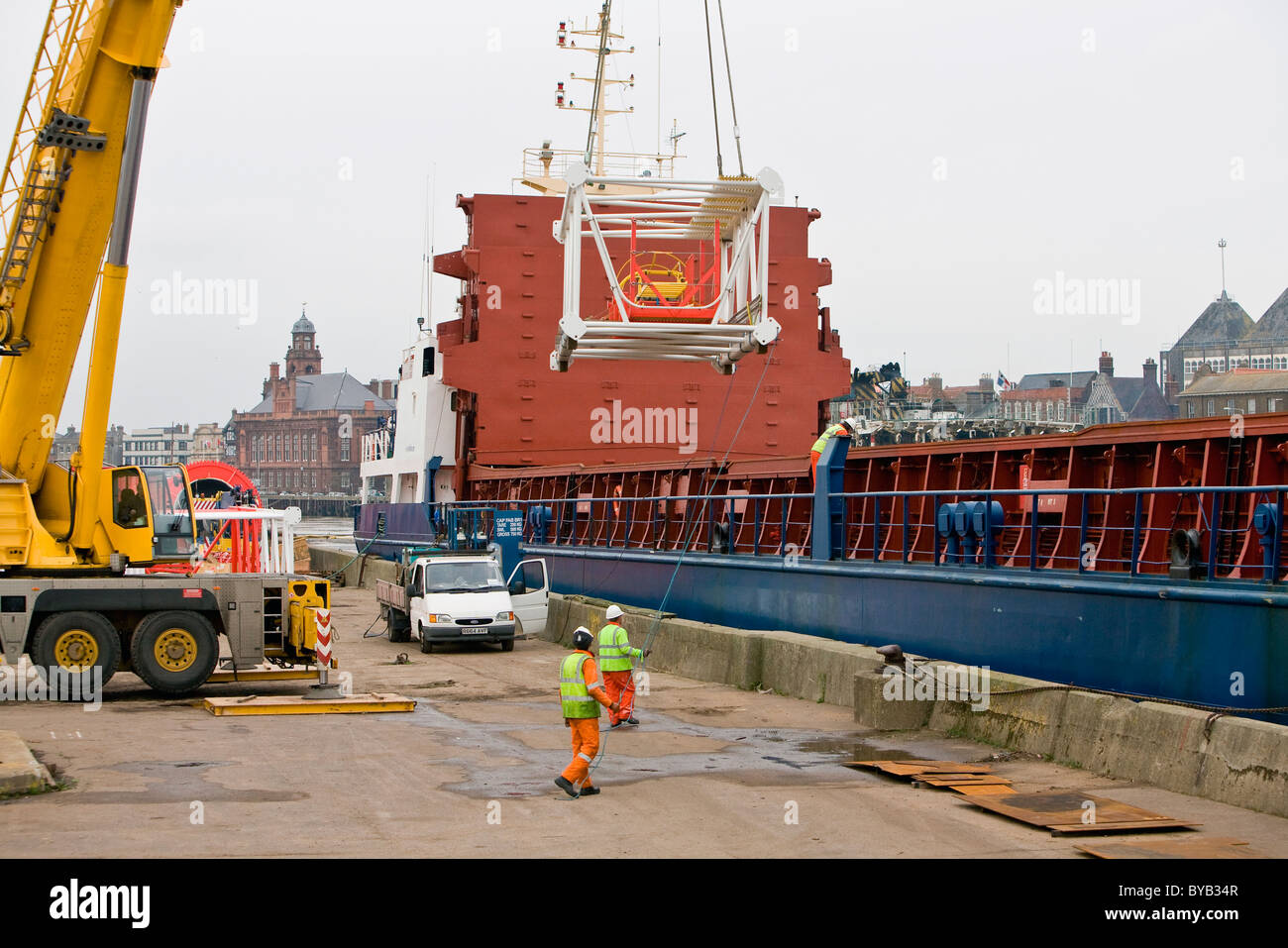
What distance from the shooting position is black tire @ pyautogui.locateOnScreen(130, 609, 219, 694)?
1656 centimetres

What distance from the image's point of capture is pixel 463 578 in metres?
23.9

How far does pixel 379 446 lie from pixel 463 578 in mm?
27677

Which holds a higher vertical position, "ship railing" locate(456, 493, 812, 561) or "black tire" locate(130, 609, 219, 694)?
"ship railing" locate(456, 493, 812, 561)

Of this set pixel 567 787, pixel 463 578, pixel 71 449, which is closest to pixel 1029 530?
pixel 567 787

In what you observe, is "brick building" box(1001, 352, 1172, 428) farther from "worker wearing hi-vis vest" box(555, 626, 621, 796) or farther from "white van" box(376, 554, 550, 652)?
"worker wearing hi-vis vest" box(555, 626, 621, 796)

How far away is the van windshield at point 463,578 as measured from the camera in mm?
23781

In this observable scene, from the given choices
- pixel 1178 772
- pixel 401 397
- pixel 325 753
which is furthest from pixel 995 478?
pixel 401 397

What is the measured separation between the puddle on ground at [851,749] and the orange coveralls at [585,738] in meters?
2.93

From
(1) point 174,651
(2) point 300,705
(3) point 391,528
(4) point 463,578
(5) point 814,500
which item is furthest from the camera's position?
(3) point 391,528

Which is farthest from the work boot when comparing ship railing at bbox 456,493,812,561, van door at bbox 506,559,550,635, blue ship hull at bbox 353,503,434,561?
blue ship hull at bbox 353,503,434,561

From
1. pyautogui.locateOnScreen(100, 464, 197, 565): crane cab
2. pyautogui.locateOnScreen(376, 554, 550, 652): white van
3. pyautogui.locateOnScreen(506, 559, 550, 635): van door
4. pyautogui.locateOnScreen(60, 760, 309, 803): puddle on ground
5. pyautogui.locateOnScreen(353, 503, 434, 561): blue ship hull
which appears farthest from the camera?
pyautogui.locateOnScreen(353, 503, 434, 561): blue ship hull

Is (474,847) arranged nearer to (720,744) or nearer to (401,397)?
(720,744)

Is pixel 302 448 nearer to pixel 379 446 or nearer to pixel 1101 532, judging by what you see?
pixel 379 446

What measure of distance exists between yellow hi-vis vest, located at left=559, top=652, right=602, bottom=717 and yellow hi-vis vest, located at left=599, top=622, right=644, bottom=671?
120 inches
